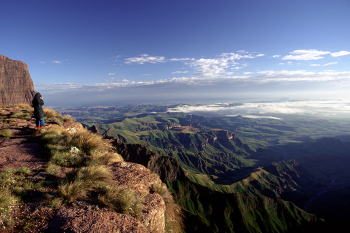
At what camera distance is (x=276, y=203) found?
8019 cm

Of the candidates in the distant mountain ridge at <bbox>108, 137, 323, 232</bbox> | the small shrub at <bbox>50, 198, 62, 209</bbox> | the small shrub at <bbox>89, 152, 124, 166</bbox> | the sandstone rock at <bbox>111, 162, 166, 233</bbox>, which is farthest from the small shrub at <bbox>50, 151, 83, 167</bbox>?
the distant mountain ridge at <bbox>108, 137, 323, 232</bbox>

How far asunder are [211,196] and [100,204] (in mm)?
80055

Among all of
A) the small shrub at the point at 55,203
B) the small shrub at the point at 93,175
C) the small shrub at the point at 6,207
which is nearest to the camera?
the small shrub at the point at 6,207

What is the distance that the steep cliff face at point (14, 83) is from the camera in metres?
59.8

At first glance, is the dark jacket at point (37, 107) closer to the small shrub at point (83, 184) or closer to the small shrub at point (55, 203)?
the small shrub at point (83, 184)

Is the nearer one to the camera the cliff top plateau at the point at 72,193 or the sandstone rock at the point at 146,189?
the cliff top plateau at the point at 72,193

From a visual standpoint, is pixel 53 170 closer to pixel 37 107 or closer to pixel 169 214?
pixel 169 214

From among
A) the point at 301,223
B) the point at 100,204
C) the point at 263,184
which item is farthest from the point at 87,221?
the point at 263,184

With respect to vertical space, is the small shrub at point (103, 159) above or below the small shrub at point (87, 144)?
below

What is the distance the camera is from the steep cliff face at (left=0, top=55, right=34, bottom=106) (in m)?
59.8

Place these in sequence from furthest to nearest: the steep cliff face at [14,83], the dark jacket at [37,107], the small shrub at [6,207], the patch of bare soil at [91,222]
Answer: the steep cliff face at [14,83], the dark jacket at [37,107], the patch of bare soil at [91,222], the small shrub at [6,207]

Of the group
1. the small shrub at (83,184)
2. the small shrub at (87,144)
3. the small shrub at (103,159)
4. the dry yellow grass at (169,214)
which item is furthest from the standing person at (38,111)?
the dry yellow grass at (169,214)

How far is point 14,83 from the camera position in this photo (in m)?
61.7

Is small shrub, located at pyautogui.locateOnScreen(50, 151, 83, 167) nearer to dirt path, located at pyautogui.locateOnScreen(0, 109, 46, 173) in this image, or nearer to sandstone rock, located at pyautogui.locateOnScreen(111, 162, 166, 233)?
dirt path, located at pyautogui.locateOnScreen(0, 109, 46, 173)
